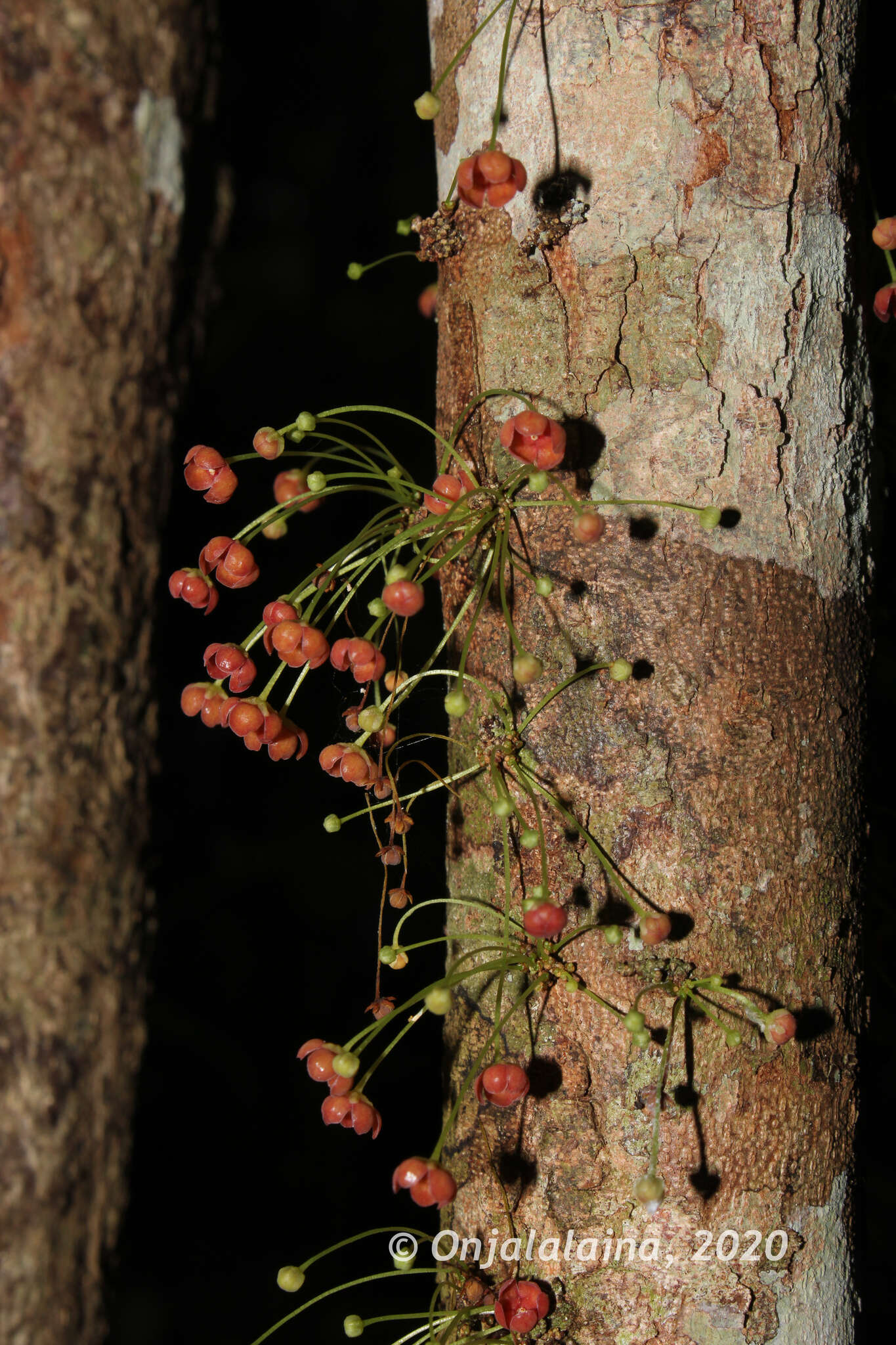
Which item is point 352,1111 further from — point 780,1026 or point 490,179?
point 490,179

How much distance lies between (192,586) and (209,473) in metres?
0.12

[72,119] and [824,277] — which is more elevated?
[72,119]

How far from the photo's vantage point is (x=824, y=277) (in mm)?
915

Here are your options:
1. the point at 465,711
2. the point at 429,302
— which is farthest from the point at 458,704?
the point at 429,302

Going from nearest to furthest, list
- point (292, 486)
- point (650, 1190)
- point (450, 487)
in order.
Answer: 1. point (650, 1190)
2. point (450, 487)
3. point (292, 486)

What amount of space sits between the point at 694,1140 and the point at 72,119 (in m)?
1.17

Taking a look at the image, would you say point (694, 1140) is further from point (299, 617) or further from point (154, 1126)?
point (154, 1126)

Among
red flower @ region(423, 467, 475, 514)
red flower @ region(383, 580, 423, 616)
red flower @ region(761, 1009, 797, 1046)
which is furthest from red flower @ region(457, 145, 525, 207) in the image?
red flower @ region(761, 1009, 797, 1046)

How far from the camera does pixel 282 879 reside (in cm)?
198

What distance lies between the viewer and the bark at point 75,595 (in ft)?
3.24

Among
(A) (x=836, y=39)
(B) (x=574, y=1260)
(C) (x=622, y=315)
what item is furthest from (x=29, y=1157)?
(A) (x=836, y=39)

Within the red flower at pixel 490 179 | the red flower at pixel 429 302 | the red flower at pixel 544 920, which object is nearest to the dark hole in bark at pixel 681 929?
the red flower at pixel 544 920

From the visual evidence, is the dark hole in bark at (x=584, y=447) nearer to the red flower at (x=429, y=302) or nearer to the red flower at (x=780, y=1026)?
the red flower at (x=780, y=1026)

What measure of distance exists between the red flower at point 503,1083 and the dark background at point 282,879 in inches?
37.5
